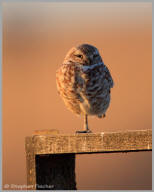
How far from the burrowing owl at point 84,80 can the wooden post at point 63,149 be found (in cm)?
132

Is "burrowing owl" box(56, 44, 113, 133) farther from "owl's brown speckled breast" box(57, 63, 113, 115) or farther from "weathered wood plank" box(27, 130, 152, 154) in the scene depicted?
"weathered wood plank" box(27, 130, 152, 154)

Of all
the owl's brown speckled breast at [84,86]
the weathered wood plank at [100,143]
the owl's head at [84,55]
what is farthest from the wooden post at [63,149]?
the owl's head at [84,55]

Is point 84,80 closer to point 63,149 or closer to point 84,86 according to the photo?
point 84,86

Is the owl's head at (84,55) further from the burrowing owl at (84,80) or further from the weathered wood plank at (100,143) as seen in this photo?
the weathered wood plank at (100,143)

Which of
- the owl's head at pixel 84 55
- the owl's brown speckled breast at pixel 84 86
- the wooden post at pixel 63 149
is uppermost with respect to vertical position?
the owl's head at pixel 84 55

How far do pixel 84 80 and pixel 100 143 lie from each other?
1.58 metres

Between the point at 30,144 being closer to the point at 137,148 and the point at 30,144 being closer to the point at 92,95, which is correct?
the point at 137,148

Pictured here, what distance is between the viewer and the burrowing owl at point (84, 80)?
545 centimetres

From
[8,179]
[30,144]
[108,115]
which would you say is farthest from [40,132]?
[108,115]

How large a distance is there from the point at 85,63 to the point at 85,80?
7.5 inches

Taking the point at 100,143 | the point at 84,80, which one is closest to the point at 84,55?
the point at 84,80

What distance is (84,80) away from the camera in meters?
5.45

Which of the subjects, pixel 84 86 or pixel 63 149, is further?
pixel 84 86

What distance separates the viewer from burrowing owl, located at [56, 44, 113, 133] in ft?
17.9
